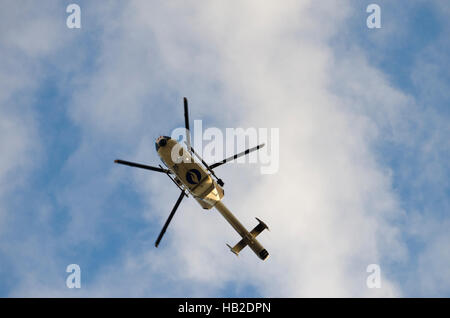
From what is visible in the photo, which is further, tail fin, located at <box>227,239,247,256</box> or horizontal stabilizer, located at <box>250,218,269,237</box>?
horizontal stabilizer, located at <box>250,218,269,237</box>

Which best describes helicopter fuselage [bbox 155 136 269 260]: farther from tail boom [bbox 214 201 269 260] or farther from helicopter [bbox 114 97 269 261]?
tail boom [bbox 214 201 269 260]

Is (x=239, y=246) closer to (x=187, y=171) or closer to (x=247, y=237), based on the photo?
(x=247, y=237)

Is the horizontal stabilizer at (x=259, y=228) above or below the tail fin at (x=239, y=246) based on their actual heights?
above

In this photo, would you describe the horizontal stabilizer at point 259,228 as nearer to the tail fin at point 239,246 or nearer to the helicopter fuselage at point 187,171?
the tail fin at point 239,246

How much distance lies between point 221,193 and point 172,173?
15.0 feet

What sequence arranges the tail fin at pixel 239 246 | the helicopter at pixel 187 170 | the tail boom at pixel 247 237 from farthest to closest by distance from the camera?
the tail fin at pixel 239 246, the tail boom at pixel 247 237, the helicopter at pixel 187 170

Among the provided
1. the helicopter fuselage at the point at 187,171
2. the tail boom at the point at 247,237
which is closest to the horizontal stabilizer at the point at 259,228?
the tail boom at the point at 247,237

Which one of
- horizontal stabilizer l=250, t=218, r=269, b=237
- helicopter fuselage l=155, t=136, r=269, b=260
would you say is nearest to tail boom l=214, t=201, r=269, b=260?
horizontal stabilizer l=250, t=218, r=269, b=237
